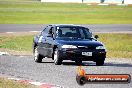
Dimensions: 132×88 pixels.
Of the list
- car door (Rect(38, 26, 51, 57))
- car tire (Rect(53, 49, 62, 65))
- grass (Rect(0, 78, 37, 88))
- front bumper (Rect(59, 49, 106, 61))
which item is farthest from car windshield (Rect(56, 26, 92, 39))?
grass (Rect(0, 78, 37, 88))

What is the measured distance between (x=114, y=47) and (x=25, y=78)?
51.0ft

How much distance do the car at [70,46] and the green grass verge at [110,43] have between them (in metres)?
4.58

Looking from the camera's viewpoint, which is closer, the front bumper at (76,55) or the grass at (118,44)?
the front bumper at (76,55)

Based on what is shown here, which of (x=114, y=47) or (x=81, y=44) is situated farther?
(x=114, y=47)

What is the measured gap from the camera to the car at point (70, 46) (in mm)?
19875

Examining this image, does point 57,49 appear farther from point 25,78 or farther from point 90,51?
point 25,78

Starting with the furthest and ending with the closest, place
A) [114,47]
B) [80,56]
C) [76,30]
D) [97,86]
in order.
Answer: [114,47], [76,30], [80,56], [97,86]

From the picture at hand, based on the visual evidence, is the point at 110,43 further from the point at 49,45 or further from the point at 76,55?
the point at 76,55

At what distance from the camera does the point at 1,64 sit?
20.4m

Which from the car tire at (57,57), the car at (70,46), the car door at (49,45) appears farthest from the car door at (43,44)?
the car tire at (57,57)

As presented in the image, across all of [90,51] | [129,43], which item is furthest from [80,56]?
[129,43]

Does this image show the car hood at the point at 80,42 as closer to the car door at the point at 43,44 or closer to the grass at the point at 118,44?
the car door at the point at 43,44

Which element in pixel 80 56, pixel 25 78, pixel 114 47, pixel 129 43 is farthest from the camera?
pixel 129 43

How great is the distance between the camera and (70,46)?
20047 millimetres
